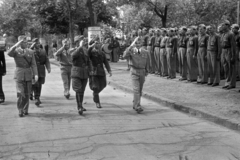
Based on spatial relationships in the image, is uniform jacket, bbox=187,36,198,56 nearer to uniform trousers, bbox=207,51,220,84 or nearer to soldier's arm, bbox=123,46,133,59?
uniform trousers, bbox=207,51,220,84

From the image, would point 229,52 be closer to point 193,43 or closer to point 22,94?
point 193,43

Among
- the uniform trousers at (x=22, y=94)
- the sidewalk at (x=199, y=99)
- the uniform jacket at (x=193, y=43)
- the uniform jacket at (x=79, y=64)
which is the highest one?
the uniform jacket at (x=193, y=43)

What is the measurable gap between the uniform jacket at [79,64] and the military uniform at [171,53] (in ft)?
24.6

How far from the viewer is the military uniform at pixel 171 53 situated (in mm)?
16750

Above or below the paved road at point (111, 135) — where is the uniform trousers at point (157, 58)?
above

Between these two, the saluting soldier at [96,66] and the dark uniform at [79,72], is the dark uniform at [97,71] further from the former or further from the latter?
the dark uniform at [79,72]

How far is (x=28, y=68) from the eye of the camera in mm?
9508

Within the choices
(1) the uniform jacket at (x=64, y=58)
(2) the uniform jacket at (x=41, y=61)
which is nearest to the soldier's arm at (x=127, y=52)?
(2) the uniform jacket at (x=41, y=61)

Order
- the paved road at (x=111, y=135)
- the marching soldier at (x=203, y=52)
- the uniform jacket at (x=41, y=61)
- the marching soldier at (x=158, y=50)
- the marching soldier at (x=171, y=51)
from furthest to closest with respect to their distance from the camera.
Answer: the marching soldier at (x=158, y=50)
the marching soldier at (x=171, y=51)
the marching soldier at (x=203, y=52)
the uniform jacket at (x=41, y=61)
the paved road at (x=111, y=135)

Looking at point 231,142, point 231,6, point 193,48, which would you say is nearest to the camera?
point 231,142

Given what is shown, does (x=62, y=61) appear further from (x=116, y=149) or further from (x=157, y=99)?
(x=116, y=149)

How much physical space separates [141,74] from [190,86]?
4583mm

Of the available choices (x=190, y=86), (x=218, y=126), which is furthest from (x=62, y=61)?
(x=218, y=126)

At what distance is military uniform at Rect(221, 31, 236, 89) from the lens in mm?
12734
